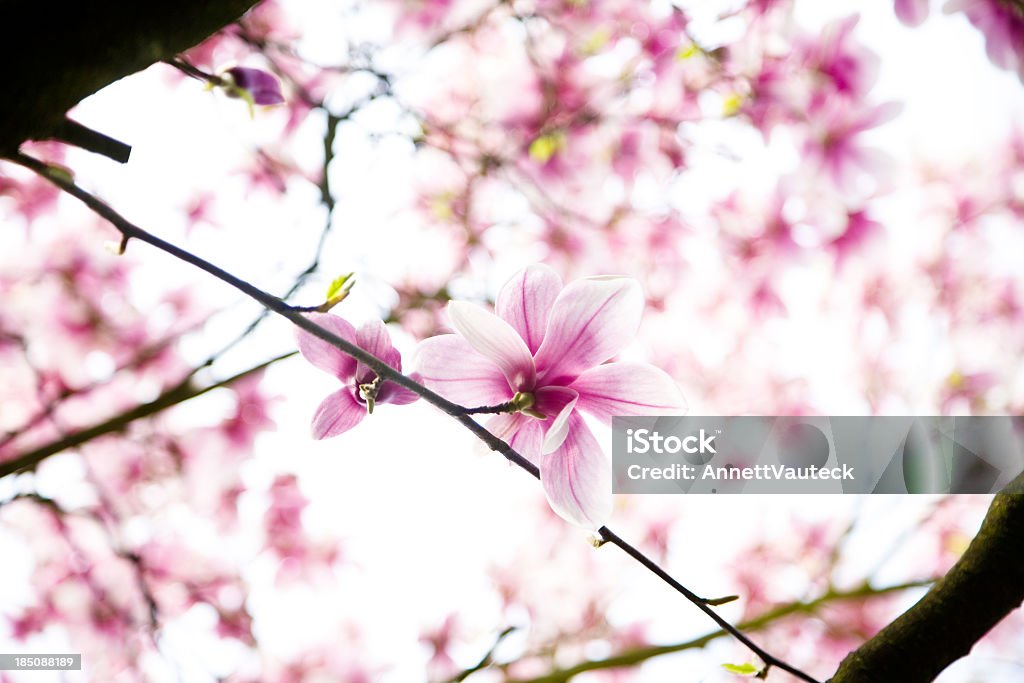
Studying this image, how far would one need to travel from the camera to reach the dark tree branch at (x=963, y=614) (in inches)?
18.3

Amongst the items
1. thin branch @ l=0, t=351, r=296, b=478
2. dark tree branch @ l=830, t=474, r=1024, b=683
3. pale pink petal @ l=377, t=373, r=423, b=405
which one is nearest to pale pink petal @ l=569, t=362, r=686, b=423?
pale pink petal @ l=377, t=373, r=423, b=405

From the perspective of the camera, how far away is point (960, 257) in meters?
2.05

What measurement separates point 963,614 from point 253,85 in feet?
2.32

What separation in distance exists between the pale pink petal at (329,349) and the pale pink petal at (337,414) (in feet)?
0.05

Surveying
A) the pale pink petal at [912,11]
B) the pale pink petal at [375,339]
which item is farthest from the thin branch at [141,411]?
the pale pink petal at [912,11]

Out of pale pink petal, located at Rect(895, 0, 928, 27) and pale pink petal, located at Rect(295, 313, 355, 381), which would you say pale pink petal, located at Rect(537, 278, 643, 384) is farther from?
pale pink petal, located at Rect(895, 0, 928, 27)

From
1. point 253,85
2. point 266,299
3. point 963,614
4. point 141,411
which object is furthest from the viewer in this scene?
point 141,411

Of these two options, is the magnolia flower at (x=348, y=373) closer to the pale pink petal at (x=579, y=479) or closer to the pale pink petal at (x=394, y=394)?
the pale pink petal at (x=394, y=394)

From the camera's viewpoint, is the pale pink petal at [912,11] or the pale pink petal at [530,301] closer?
the pale pink petal at [530,301]

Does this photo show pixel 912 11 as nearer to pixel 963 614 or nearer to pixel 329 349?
pixel 963 614

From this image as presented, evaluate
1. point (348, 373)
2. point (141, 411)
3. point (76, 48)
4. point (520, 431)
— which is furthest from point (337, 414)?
point (141, 411)

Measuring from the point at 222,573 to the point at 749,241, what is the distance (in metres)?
1.56

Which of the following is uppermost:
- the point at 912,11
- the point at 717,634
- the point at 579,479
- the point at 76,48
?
the point at 912,11

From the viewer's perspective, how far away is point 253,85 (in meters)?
0.57
